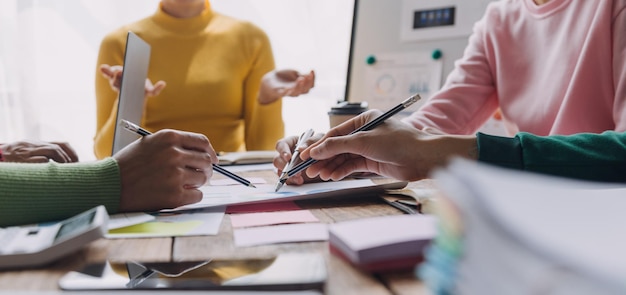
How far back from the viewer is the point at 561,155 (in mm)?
672

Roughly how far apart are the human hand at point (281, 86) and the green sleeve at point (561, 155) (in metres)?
0.87

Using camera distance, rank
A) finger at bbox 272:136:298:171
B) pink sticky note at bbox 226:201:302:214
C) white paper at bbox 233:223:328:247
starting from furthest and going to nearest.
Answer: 1. finger at bbox 272:136:298:171
2. pink sticky note at bbox 226:201:302:214
3. white paper at bbox 233:223:328:247

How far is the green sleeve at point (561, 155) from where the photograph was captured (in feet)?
2.20

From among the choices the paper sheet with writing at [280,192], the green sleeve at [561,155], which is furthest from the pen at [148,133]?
the green sleeve at [561,155]

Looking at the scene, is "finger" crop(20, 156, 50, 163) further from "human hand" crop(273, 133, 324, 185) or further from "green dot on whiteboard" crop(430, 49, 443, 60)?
"green dot on whiteboard" crop(430, 49, 443, 60)

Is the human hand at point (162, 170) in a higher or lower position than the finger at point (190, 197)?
higher

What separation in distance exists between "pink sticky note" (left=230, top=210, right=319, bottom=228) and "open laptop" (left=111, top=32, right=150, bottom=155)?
1.87 feet

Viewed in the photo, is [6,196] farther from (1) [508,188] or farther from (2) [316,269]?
(1) [508,188]

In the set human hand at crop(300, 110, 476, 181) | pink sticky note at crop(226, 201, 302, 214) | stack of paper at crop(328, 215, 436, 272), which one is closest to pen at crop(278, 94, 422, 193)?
human hand at crop(300, 110, 476, 181)

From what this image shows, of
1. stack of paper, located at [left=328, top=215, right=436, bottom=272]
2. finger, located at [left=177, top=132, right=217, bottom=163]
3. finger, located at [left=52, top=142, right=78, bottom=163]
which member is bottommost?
finger, located at [left=52, top=142, right=78, bottom=163]

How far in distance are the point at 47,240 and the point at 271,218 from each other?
232mm

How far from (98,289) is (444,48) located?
1.73m

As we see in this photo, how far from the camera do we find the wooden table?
367 mm

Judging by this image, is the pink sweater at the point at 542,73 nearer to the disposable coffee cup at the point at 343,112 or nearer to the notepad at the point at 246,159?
the disposable coffee cup at the point at 343,112
